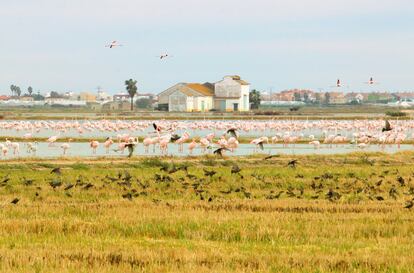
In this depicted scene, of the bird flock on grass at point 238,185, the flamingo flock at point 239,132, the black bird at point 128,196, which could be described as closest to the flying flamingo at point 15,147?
the flamingo flock at point 239,132

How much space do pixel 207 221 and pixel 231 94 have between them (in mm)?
108948

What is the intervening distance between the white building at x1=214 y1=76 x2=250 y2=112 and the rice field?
94.1 m

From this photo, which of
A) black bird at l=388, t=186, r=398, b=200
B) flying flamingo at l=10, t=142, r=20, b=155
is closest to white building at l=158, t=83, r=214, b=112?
flying flamingo at l=10, t=142, r=20, b=155

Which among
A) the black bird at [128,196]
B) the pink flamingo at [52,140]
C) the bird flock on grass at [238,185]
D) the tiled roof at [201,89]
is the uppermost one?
the tiled roof at [201,89]

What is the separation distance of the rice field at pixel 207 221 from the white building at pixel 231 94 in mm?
94126

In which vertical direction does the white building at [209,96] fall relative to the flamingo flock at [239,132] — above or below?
Result: above

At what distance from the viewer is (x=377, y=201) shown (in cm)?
1934

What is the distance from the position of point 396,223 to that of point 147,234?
456 centimetres

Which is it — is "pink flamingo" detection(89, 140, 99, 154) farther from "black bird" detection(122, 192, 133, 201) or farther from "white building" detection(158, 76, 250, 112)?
"white building" detection(158, 76, 250, 112)

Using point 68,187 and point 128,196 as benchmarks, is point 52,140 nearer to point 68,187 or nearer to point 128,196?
point 68,187

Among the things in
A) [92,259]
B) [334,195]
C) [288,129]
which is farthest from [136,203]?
[288,129]

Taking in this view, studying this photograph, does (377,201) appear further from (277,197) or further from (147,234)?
(147,234)

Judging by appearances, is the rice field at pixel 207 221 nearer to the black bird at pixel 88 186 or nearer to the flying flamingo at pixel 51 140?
the black bird at pixel 88 186

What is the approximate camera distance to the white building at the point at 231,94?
400 ft
